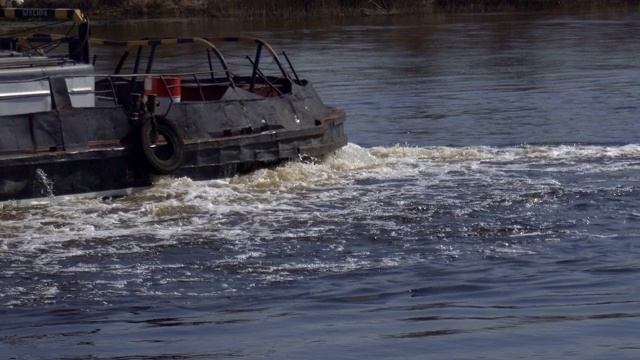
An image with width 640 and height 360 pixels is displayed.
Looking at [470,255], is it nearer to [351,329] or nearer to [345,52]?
[351,329]

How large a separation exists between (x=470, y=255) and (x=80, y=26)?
6287 mm

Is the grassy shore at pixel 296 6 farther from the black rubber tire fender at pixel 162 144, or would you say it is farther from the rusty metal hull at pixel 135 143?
the black rubber tire fender at pixel 162 144

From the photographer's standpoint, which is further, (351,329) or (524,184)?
(524,184)

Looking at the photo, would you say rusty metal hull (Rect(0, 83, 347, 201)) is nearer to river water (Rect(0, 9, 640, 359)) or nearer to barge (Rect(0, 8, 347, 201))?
barge (Rect(0, 8, 347, 201))

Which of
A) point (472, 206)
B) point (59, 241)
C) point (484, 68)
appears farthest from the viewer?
point (484, 68)

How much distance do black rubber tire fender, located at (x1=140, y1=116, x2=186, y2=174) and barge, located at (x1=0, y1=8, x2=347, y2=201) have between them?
1cm

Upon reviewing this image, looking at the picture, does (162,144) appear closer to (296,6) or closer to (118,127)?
(118,127)

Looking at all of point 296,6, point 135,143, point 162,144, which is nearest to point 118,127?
point 135,143

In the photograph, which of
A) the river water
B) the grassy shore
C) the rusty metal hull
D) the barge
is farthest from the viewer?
the grassy shore

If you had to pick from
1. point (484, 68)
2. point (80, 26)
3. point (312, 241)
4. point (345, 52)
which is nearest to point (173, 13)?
point (345, 52)

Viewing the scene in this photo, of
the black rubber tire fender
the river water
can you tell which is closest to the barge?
the black rubber tire fender

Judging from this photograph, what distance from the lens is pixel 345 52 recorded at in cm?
3597

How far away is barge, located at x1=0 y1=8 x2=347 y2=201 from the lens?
1359 cm

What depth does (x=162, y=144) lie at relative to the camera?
14367 millimetres
